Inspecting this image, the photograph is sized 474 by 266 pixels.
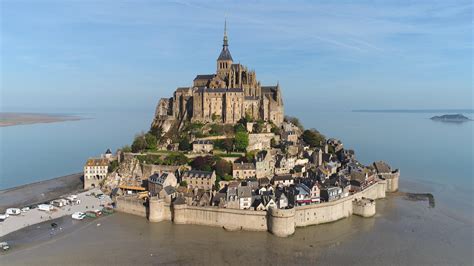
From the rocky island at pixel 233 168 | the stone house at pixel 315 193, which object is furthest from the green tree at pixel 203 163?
the stone house at pixel 315 193

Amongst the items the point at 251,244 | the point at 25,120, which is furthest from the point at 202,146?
the point at 25,120

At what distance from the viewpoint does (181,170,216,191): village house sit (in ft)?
92.0

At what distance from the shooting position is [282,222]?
22.6 meters

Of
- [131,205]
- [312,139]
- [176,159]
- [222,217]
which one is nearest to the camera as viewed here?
[222,217]

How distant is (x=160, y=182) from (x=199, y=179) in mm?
2888

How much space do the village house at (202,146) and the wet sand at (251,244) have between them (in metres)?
9.54

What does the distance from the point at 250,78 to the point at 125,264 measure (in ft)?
88.3

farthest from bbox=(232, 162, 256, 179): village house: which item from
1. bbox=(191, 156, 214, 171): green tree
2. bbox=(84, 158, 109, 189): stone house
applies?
bbox=(84, 158, 109, 189): stone house

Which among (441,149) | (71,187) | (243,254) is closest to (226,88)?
(71,187)

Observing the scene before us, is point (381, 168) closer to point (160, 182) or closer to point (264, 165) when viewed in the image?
point (264, 165)

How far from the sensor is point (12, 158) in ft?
157

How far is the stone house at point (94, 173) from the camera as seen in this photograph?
3331 centimetres

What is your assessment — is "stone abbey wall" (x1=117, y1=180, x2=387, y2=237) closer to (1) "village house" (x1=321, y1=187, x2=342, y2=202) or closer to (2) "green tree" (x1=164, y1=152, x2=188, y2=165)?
(1) "village house" (x1=321, y1=187, x2=342, y2=202)

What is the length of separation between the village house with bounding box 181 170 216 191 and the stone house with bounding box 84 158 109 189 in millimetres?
8869
